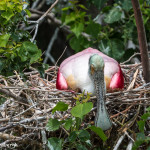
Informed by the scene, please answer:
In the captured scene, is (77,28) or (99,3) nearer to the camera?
(99,3)

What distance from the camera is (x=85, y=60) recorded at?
12.5ft

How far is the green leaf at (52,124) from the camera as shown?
10.6 feet

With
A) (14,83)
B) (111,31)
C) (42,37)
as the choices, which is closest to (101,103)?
(14,83)

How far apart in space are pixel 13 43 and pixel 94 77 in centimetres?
68

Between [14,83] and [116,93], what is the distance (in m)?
1.04

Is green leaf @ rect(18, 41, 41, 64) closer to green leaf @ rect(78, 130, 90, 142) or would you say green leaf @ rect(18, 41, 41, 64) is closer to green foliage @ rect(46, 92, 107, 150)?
green foliage @ rect(46, 92, 107, 150)

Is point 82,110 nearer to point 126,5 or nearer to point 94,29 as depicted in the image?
point 94,29

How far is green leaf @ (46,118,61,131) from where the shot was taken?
10.6ft

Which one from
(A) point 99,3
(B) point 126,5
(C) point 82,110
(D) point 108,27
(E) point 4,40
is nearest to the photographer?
(C) point 82,110

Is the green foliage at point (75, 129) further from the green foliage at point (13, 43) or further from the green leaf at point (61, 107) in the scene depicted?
the green foliage at point (13, 43)

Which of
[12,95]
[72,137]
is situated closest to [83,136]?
[72,137]

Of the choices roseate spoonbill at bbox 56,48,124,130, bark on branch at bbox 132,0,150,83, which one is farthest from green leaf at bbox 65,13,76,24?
bark on branch at bbox 132,0,150,83

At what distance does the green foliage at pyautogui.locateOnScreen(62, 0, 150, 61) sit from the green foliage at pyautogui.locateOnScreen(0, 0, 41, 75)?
200 cm

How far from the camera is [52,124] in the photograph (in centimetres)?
326
